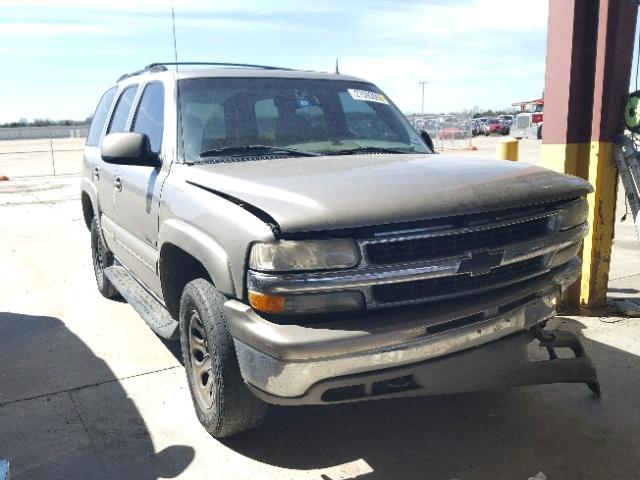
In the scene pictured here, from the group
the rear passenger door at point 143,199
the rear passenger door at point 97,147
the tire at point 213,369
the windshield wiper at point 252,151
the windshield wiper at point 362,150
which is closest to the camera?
the tire at point 213,369

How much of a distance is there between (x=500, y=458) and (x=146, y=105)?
326 centimetres

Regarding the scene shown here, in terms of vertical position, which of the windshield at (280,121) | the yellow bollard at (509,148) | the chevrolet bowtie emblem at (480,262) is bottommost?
the chevrolet bowtie emblem at (480,262)

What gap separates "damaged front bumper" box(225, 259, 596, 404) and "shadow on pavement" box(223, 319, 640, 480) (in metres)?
0.54

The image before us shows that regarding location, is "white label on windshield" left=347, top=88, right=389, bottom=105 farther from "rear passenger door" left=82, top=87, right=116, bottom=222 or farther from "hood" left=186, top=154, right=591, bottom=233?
"rear passenger door" left=82, top=87, right=116, bottom=222

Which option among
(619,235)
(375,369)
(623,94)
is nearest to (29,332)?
(375,369)

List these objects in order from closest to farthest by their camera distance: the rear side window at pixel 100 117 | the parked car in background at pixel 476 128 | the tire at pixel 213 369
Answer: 1. the tire at pixel 213 369
2. the rear side window at pixel 100 117
3. the parked car in background at pixel 476 128

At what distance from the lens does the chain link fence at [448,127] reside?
33125 mm

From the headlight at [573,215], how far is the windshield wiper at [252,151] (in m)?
1.38

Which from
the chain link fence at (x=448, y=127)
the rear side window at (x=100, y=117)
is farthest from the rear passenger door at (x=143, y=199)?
the chain link fence at (x=448, y=127)

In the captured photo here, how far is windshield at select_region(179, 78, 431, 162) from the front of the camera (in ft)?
11.5

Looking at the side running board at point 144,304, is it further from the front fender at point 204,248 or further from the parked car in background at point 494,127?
the parked car in background at point 494,127

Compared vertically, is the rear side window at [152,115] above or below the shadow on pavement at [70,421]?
above

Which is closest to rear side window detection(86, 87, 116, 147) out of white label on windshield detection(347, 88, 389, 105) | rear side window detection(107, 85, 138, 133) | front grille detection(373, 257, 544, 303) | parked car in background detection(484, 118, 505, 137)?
rear side window detection(107, 85, 138, 133)

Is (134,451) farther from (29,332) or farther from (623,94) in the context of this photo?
(623,94)
